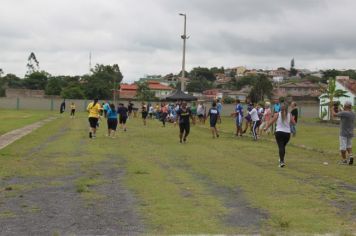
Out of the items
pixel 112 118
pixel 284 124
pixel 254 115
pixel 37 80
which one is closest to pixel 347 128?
pixel 284 124

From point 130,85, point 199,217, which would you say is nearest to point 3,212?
point 199,217

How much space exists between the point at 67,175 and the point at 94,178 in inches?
29.2

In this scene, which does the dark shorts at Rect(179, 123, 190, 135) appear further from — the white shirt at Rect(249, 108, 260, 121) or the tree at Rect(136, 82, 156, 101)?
the tree at Rect(136, 82, 156, 101)

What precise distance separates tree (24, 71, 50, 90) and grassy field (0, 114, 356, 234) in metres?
111

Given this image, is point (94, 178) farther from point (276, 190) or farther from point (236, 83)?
point (236, 83)

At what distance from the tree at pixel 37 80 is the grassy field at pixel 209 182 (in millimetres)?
111063

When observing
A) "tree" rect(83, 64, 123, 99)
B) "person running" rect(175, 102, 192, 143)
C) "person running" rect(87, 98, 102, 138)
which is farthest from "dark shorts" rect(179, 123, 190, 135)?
"tree" rect(83, 64, 123, 99)

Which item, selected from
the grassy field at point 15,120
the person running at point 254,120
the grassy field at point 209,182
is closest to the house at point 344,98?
the grassy field at point 15,120

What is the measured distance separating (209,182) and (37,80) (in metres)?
123

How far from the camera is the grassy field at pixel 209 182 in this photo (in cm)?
762

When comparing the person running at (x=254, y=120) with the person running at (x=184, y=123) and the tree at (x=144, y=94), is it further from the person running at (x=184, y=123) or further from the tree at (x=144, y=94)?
the tree at (x=144, y=94)

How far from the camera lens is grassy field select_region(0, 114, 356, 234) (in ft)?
25.0

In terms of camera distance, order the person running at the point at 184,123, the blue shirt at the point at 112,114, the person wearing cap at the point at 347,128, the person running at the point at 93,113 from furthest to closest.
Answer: the blue shirt at the point at 112,114
the person running at the point at 93,113
the person running at the point at 184,123
the person wearing cap at the point at 347,128

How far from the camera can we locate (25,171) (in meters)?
12.7
